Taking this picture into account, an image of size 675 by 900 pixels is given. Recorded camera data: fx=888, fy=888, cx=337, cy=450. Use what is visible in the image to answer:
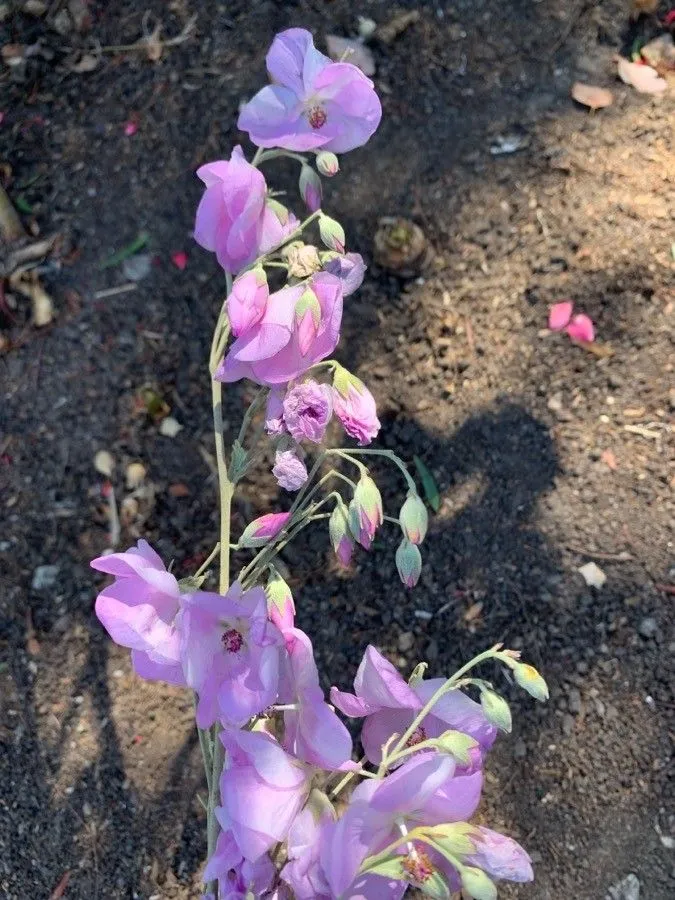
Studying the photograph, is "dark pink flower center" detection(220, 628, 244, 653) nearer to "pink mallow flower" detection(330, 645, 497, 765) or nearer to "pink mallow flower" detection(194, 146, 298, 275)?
"pink mallow flower" detection(330, 645, 497, 765)

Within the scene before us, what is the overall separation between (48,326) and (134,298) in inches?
8.3

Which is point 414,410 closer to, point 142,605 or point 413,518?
point 413,518

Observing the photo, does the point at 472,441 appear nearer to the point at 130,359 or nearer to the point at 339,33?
the point at 130,359

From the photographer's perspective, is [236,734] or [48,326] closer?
[236,734]

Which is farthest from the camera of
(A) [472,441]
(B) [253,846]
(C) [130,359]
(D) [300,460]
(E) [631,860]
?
(C) [130,359]

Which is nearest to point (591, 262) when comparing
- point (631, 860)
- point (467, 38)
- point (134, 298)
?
point (467, 38)

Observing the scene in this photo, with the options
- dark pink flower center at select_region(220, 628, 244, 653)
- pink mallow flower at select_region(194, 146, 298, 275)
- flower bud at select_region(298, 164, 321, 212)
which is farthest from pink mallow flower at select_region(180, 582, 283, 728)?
flower bud at select_region(298, 164, 321, 212)

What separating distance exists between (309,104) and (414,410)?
3.01ft

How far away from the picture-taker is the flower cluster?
0.83 metres

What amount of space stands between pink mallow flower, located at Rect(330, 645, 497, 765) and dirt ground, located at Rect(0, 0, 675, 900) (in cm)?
73

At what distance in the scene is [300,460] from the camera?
99 cm

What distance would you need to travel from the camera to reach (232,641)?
966 millimetres

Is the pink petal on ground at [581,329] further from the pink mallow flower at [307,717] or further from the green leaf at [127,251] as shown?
the pink mallow flower at [307,717]

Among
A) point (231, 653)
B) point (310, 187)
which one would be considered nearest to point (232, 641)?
point (231, 653)
